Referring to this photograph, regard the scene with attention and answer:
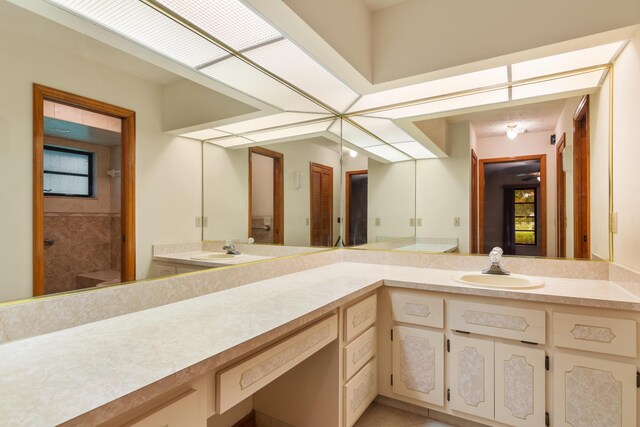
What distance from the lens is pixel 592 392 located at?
1.53 m

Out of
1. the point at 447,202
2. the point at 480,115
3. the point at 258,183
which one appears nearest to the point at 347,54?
the point at 258,183

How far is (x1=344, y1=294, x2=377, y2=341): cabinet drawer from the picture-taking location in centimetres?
171

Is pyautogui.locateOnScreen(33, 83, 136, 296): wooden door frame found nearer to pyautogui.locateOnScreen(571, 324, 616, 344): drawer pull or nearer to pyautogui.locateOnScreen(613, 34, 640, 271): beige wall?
pyautogui.locateOnScreen(571, 324, 616, 344): drawer pull

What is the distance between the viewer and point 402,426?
6.31 ft

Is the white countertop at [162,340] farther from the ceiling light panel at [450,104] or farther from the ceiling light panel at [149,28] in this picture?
the ceiling light panel at [450,104]

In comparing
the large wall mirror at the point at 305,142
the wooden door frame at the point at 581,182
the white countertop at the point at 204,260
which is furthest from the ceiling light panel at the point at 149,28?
the wooden door frame at the point at 581,182

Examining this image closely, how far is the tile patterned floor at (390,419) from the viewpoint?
1.94 meters

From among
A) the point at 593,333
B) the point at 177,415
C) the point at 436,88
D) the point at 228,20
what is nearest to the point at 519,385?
the point at 593,333

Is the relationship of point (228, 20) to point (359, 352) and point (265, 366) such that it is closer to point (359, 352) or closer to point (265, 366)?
point (265, 366)

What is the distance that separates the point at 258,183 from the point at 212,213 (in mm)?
424

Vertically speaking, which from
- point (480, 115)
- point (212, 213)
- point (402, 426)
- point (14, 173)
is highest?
point (480, 115)

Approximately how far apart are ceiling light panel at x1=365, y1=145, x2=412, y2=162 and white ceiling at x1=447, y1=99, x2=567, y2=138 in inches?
22.6

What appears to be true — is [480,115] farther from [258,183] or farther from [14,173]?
[14,173]

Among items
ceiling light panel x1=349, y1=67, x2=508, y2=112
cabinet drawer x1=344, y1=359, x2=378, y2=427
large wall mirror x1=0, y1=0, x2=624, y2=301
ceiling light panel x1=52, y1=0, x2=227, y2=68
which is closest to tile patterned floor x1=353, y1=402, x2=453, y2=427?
cabinet drawer x1=344, y1=359, x2=378, y2=427
